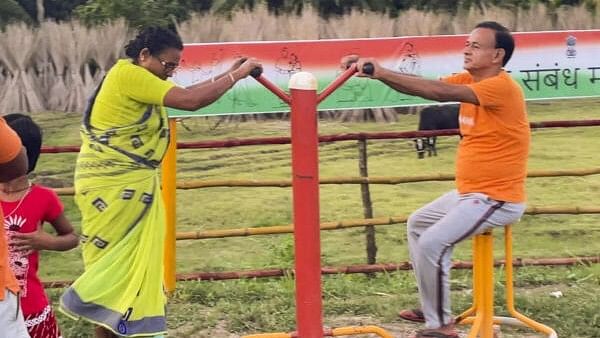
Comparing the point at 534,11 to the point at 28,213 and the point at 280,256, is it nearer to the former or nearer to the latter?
the point at 280,256

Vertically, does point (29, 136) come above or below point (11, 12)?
above

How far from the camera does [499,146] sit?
376 cm

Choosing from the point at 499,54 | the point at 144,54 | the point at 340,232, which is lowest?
the point at 340,232

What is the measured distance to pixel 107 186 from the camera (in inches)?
138

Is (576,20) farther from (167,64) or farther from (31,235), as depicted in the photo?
(31,235)

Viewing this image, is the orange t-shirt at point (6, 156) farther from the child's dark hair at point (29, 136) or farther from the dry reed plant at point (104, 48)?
the dry reed plant at point (104, 48)

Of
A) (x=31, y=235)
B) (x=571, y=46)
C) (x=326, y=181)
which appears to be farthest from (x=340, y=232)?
(x=31, y=235)

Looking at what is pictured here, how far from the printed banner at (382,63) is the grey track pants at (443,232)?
1.38 metres

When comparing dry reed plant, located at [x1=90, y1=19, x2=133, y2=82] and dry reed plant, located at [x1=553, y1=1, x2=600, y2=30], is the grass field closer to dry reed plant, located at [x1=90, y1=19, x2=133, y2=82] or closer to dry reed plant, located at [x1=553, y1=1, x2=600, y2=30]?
dry reed plant, located at [x1=90, y1=19, x2=133, y2=82]

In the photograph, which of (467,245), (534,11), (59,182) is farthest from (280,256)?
(534,11)

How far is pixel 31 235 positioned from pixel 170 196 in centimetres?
173

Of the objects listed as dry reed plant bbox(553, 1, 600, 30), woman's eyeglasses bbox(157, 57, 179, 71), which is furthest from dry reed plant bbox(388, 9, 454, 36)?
woman's eyeglasses bbox(157, 57, 179, 71)

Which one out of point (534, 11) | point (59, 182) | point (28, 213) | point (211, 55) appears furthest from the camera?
point (534, 11)

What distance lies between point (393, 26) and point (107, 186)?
5891 millimetres
